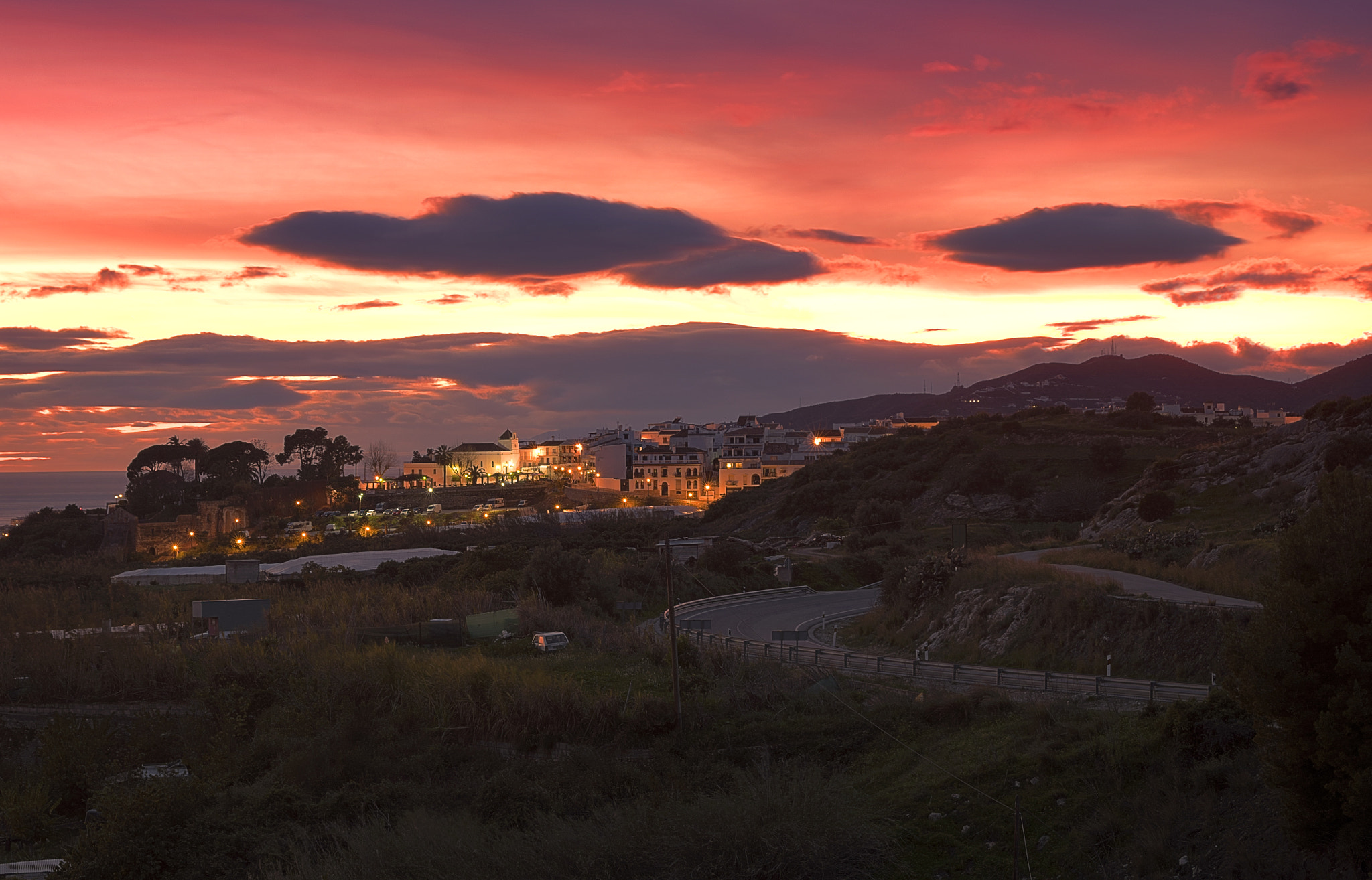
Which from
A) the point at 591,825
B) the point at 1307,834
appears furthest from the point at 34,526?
the point at 1307,834

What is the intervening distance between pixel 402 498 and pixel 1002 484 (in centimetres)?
7212

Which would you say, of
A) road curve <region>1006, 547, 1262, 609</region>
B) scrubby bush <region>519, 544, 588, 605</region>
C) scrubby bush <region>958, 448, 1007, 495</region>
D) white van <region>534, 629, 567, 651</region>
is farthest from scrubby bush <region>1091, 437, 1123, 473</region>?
white van <region>534, 629, 567, 651</region>

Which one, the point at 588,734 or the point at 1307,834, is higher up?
the point at 1307,834

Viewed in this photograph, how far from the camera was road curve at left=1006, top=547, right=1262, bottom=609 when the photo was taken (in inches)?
963

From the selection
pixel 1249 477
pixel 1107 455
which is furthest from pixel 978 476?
pixel 1249 477

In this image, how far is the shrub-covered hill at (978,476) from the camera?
245ft

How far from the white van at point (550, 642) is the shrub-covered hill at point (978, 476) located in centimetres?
3852

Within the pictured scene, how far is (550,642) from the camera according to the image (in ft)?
109

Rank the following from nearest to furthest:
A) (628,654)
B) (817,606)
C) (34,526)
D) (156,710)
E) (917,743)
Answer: (917,743)
(156,710)
(628,654)
(817,606)
(34,526)

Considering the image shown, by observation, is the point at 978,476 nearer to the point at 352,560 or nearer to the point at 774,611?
the point at 774,611

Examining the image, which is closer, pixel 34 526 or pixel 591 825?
pixel 591 825

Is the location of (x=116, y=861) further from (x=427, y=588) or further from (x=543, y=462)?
(x=543, y=462)

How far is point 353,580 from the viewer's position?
47.9 m

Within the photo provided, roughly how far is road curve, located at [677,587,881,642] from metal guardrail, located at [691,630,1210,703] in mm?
2903
